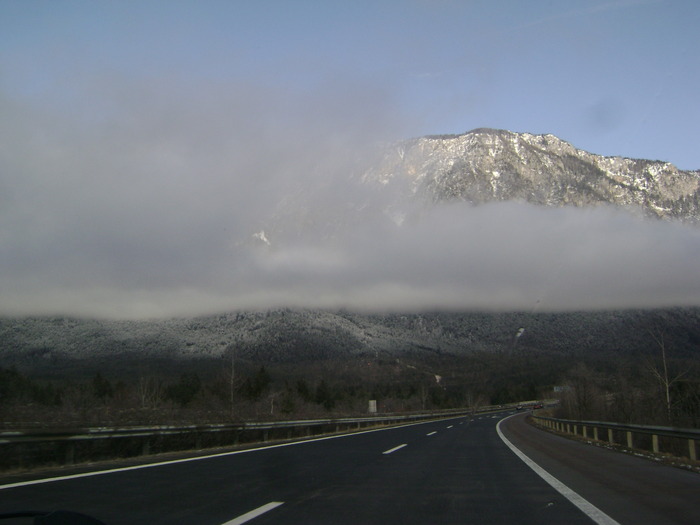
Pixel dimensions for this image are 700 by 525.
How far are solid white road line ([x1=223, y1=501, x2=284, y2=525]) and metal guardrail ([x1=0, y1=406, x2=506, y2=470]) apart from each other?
612 cm

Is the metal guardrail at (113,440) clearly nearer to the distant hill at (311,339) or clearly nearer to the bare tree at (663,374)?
the bare tree at (663,374)

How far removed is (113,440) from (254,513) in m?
9.02

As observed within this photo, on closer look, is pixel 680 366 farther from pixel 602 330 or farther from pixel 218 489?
pixel 602 330

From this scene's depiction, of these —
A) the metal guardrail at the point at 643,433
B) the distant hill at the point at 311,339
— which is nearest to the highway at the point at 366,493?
the metal guardrail at the point at 643,433

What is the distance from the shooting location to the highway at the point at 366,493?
675cm

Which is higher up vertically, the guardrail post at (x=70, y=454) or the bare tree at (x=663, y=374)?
the bare tree at (x=663, y=374)

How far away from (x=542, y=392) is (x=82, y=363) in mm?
105904

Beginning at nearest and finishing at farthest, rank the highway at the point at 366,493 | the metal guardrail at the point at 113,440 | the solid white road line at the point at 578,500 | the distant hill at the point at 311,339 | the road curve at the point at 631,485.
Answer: the solid white road line at the point at 578,500, the highway at the point at 366,493, the road curve at the point at 631,485, the metal guardrail at the point at 113,440, the distant hill at the point at 311,339

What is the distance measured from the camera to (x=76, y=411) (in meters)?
17.7

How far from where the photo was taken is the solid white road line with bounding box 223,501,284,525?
630 centimetres

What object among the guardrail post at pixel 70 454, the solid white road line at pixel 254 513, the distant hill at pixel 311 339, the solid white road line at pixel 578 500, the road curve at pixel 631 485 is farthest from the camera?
the distant hill at pixel 311 339

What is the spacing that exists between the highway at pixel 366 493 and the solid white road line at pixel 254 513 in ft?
0.04

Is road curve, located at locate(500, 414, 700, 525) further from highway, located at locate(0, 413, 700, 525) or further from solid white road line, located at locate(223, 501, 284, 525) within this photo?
solid white road line, located at locate(223, 501, 284, 525)

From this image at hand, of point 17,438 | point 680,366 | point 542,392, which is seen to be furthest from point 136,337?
point 17,438
